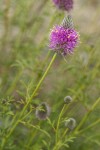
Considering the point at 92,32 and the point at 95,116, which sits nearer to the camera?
the point at 95,116

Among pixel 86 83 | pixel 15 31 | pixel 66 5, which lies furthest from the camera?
pixel 15 31

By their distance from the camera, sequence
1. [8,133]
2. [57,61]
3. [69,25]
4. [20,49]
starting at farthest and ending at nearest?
[57,61], [20,49], [8,133], [69,25]

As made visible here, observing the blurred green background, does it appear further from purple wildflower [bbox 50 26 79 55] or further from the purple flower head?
purple wildflower [bbox 50 26 79 55]

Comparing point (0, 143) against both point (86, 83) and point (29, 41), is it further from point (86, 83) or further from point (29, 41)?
point (29, 41)

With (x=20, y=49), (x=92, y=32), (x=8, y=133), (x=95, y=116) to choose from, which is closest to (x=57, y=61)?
(x=92, y=32)

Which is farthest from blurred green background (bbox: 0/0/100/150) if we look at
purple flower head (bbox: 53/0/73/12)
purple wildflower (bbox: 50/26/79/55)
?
purple wildflower (bbox: 50/26/79/55)

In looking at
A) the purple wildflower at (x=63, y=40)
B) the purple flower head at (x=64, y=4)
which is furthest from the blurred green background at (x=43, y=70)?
the purple wildflower at (x=63, y=40)

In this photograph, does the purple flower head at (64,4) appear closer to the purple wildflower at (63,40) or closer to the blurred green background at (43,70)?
the blurred green background at (43,70)

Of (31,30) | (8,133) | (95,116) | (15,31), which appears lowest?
(8,133)
